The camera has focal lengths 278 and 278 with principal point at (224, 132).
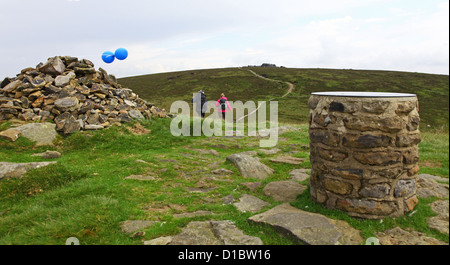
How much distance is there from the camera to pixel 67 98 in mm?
11633

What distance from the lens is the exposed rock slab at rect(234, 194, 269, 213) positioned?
19.0ft

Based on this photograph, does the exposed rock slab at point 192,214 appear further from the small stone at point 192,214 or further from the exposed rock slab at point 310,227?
the exposed rock slab at point 310,227

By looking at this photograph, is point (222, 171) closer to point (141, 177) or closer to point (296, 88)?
point (141, 177)

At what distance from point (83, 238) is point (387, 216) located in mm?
5163

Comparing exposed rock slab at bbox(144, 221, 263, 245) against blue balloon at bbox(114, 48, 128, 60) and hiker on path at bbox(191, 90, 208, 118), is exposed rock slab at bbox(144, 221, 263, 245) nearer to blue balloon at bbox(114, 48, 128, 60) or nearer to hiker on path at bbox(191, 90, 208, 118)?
blue balloon at bbox(114, 48, 128, 60)

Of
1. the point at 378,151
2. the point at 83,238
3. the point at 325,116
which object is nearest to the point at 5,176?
the point at 83,238

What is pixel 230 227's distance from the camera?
4.80 meters

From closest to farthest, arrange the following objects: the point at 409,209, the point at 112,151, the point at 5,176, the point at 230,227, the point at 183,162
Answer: the point at 230,227 < the point at 409,209 < the point at 5,176 < the point at 183,162 < the point at 112,151

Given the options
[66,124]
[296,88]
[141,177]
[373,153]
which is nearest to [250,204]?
[373,153]
